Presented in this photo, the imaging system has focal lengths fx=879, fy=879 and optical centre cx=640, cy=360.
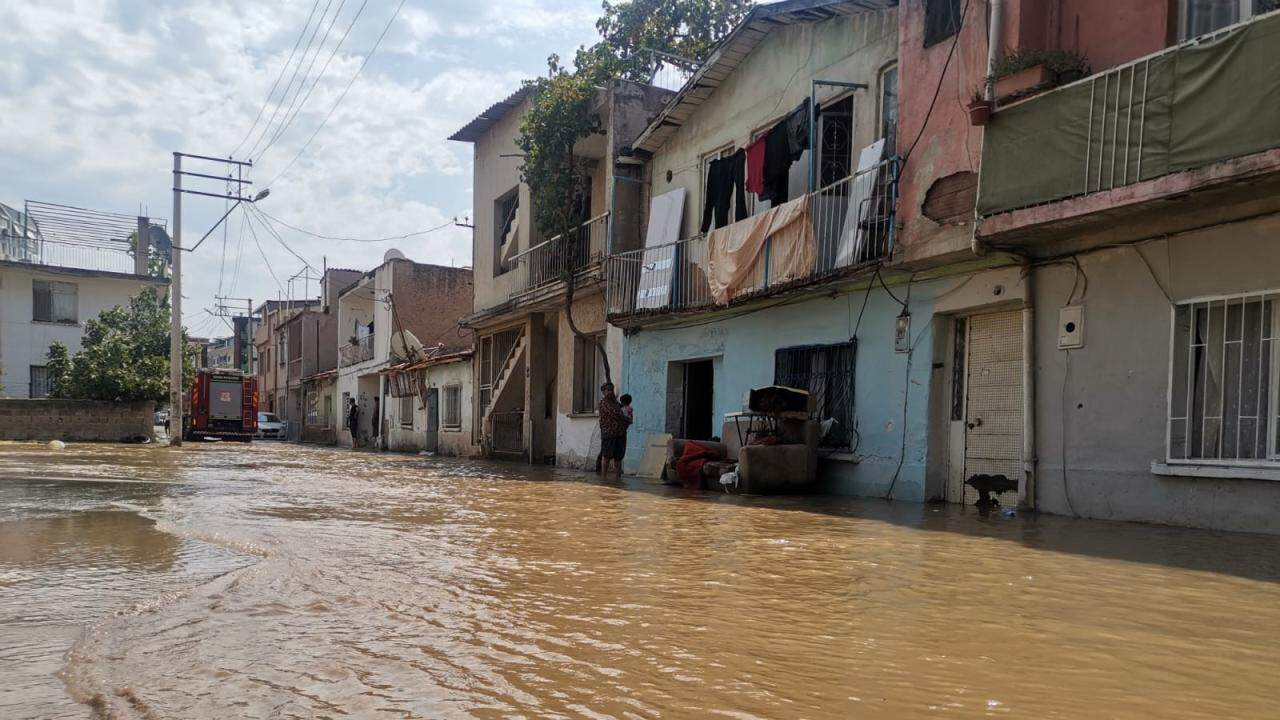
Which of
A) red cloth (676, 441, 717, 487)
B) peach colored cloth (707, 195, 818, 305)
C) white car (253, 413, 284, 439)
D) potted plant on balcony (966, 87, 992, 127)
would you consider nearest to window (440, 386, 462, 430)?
peach colored cloth (707, 195, 818, 305)

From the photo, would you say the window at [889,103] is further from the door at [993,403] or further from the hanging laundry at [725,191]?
the hanging laundry at [725,191]

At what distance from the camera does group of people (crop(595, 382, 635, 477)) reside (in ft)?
49.3

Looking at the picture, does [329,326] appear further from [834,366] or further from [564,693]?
[564,693]

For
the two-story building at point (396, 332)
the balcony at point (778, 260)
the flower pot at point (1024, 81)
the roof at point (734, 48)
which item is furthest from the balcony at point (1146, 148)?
the two-story building at point (396, 332)

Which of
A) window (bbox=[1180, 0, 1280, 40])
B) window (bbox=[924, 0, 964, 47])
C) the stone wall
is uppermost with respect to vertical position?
window (bbox=[924, 0, 964, 47])

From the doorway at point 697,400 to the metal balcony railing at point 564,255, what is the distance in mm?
3037

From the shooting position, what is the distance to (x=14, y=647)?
3426mm

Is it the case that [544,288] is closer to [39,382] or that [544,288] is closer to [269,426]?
[39,382]

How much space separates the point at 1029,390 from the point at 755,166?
19.3ft

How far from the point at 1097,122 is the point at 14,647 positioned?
8.63 meters

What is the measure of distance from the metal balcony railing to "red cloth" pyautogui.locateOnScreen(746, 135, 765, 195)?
167 inches

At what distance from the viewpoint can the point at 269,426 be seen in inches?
1683

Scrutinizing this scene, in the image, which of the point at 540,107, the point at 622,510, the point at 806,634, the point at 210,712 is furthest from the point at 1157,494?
the point at 540,107

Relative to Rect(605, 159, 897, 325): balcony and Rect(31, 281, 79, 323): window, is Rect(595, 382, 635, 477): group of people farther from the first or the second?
Rect(31, 281, 79, 323): window
